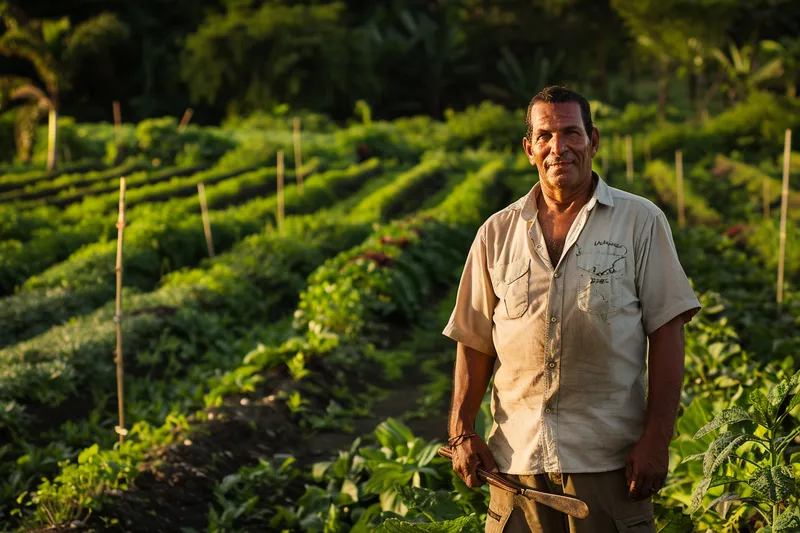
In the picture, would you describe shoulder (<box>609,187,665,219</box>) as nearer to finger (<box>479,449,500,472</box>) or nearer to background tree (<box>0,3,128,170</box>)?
finger (<box>479,449,500,472</box>)

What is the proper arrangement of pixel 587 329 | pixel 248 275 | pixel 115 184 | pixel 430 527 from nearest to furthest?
pixel 587 329
pixel 430 527
pixel 248 275
pixel 115 184

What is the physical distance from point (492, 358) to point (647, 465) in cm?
57

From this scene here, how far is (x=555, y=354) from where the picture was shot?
Answer: 286 cm

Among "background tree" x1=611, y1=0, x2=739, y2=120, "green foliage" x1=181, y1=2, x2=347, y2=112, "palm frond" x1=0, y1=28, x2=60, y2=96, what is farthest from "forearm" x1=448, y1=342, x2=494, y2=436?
"green foliage" x1=181, y1=2, x2=347, y2=112

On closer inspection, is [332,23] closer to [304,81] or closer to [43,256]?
[304,81]

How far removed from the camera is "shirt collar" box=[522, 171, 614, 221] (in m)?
2.89

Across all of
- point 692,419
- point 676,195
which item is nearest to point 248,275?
point 692,419

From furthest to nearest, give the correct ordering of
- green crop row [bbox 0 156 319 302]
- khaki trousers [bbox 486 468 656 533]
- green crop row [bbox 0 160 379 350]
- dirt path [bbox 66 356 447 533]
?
green crop row [bbox 0 156 319 302]
green crop row [bbox 0 160 379 350]
dirt path [bbox 66 356 447 533]
khaki trousers [bbox 486 468 656 533]

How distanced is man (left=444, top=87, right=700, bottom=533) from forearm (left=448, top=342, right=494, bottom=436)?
80 millimetres

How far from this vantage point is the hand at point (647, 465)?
2.76 metres

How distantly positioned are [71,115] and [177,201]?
81.8ft

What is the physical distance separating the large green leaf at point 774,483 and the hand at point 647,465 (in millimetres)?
231

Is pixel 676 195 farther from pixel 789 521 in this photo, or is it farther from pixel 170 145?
pixel 789 521

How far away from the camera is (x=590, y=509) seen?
2791 mm
